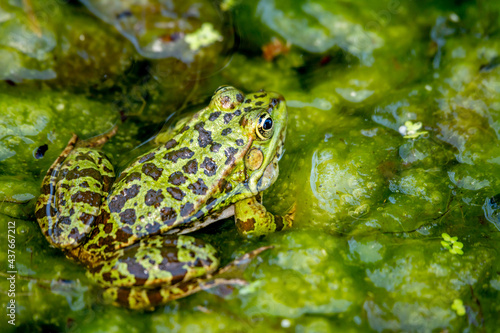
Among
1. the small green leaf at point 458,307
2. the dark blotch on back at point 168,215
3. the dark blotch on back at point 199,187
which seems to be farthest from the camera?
the dark blotch on back at point 199,187

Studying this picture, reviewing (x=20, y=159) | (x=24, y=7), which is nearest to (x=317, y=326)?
(x=20, y=159)

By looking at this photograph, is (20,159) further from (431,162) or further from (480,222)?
(480,222)

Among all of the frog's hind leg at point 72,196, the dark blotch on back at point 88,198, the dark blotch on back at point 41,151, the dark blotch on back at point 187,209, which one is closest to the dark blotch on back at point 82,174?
the frog's hind leg at point 72,196

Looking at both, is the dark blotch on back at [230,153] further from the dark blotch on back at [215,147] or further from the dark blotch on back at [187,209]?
the dark blotch on back at [187,209]

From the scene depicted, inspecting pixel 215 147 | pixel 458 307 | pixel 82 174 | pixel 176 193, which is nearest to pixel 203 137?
pixel 215 147

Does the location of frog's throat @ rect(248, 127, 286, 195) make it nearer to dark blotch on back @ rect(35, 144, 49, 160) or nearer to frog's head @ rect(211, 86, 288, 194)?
frog's head @ rect(211, 86, 288, 194)

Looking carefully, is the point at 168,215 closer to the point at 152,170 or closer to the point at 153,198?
the point at 153,198

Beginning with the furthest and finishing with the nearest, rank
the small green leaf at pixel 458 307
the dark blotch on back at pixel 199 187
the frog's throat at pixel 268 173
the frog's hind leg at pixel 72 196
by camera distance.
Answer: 1. the frog's throat at pixel 268 173
2. the dark blotch on back at pixel 199 187
3. the frog's hind leg at pixel 72 196
4. the small green leaf at pixel 458 307
